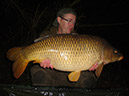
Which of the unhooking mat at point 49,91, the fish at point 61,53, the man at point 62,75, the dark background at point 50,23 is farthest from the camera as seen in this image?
the dark background at point 50,23

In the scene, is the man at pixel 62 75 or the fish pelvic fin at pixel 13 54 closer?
the fish pelvic fin at pixel 13 54

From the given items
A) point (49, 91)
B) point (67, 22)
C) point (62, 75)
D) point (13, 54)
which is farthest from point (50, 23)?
point (49, 91)

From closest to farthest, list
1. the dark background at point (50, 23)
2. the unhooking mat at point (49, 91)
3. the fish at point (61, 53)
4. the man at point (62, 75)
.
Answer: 1. the unhooking mat at point (49, 91)
2. the fish at point (61, 53)
3. the man at point (62, 75)
4. the dark background at point (50, 23)

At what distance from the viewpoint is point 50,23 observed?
3131mm

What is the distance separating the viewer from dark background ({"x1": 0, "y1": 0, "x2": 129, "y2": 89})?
2988 millimetres

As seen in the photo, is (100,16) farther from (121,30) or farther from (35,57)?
(35,57)

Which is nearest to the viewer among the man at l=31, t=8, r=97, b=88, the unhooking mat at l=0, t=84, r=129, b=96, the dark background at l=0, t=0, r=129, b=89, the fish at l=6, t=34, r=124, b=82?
the unhooking mat at l=0, t=84, r=129, b=96

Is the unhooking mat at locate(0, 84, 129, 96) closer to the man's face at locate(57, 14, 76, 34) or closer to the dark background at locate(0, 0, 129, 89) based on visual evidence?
the man's face at locate(57, 14, 76, 34)

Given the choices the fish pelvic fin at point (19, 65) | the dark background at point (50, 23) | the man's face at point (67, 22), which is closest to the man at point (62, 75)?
A: the man's face at point (67, 22)

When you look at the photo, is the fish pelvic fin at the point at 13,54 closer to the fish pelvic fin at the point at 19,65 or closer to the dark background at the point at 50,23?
the fish pelvic fin at the point at 19,65

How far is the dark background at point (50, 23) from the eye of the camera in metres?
2.99

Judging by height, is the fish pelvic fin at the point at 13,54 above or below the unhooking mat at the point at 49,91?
above

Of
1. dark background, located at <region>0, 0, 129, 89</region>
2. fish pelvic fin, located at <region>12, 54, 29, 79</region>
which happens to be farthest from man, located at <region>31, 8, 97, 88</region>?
dark background, located at <region>0, 0, 129, 89</region>

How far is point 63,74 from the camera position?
1738 mm
